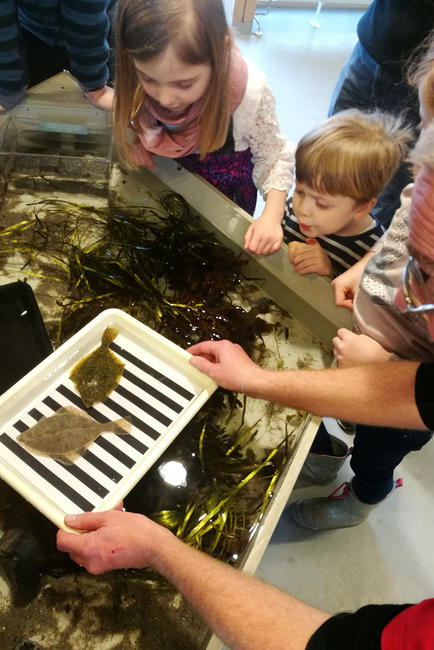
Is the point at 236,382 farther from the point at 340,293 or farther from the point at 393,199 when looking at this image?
the point at 393,199

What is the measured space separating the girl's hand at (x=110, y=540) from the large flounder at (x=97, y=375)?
0.99ft

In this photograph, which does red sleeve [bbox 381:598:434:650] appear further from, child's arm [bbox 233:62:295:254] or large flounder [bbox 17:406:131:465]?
child's arm [bbox 233:62:295:254]

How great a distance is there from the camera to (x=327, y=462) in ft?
5.32

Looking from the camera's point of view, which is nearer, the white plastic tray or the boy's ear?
the white plastic tray

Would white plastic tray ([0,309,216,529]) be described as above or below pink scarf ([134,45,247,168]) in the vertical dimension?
below

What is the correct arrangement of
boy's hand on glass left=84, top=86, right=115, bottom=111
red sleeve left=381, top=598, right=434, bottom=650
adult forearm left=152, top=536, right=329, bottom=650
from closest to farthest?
red sleeve left=381, top=598, right=434, bottom=650 → adult forearm left=152, top=536, right=329, bottom=650 → boy's hand on glass left=84, top=86, right=115, bottom=111

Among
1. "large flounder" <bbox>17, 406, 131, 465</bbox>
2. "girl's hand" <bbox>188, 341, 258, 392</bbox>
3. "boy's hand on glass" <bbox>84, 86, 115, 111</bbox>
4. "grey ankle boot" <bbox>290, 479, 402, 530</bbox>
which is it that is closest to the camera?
"large flounder" <bbox>17, 406, 131, 465</bbox>

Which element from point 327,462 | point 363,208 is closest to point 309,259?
point 363,208

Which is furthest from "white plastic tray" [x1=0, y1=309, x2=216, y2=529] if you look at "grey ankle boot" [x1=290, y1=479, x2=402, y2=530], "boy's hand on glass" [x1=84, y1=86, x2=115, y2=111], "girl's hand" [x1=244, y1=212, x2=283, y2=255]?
"boy's hand on glass" [x1=84, y1=86, x2=115, y2=111]

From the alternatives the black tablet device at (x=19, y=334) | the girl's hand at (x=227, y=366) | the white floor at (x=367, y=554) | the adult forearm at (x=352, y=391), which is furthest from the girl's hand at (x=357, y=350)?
the black tablet device at (x=19, y=334)

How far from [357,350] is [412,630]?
661 millimetres

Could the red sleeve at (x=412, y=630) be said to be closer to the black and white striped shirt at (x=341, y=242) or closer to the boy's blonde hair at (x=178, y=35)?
the black and white striped shirt at (x=341, y=242)

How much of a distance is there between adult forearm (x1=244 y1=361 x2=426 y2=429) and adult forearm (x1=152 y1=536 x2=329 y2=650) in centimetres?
42

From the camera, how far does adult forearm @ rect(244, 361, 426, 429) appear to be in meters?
1.02
